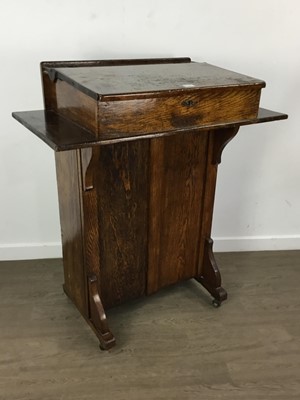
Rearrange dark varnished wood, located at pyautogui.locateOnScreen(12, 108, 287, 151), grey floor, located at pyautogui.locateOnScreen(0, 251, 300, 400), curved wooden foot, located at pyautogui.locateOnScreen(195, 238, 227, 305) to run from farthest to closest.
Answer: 1. curved wooden foot, located at pyautogui.locateOnScreen(195, 238, 227, 305)
2. grey floor, located at pyautogui.locateOnScreen(0, 251, 300, 400)
3. dark varnished wood, located at pyautogui.locateOnScreen(12, 108, 287, 151)

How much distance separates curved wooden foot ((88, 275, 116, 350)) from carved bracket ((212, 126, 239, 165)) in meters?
0.77

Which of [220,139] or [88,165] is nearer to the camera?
[88,165]

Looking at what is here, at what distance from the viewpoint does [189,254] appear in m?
2.21

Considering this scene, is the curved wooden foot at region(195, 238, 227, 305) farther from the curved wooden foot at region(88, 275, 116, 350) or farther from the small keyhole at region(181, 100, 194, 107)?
Result: the small keyhole at region(181, 100, 194, 107)

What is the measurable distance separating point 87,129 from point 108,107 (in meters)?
0.13

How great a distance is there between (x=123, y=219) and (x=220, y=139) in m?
0.56

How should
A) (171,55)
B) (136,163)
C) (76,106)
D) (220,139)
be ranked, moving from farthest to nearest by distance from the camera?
(171,55)
(220,139)
(136,163)
(76,106)

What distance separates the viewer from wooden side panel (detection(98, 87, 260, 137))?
4.60 ft

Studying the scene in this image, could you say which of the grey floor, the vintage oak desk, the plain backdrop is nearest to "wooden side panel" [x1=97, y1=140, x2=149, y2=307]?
the vintage oak desk

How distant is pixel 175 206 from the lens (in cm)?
203

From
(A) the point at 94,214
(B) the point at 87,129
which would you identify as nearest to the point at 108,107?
(B) the point at 87,129

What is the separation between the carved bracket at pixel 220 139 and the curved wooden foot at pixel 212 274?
45 cm

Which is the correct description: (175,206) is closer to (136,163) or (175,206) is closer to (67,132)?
(136,163)

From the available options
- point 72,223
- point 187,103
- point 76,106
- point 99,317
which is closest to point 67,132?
point 76,106
